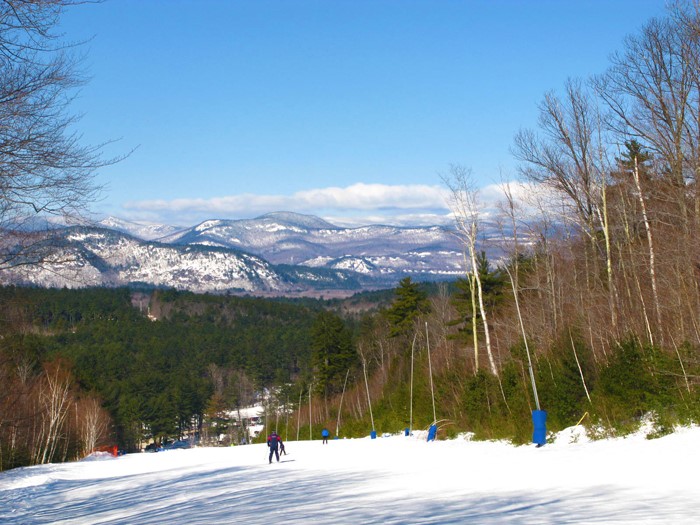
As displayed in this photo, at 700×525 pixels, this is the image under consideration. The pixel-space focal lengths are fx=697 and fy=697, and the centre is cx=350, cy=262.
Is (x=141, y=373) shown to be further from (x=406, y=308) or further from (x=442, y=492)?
(x=442, y=492)

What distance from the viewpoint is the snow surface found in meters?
8.95

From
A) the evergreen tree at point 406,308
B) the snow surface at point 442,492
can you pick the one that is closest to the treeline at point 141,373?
the snow surface at point 442,492

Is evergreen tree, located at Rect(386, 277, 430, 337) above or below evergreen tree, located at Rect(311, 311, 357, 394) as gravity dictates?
above

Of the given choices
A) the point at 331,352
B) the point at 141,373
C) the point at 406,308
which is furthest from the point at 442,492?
Answer: the point at 141,373

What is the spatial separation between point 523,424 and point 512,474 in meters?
9.69

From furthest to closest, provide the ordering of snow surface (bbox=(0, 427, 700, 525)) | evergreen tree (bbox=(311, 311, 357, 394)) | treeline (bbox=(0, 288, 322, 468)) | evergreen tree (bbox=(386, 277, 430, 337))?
evergreen tree (bbox=(311, 311, 357, 394)) → evergreen tree (bbox=(386, 277, 430, 337)) → treeline (bbox=(0, 288, 322, 468)) → snow surface (bbox=(0, 427, 700, 525))

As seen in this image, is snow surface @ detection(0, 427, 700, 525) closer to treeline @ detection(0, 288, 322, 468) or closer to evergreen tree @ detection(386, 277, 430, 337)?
treeline @ detection(0, 288, 322, 468)

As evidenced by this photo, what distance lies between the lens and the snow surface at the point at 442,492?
895cm

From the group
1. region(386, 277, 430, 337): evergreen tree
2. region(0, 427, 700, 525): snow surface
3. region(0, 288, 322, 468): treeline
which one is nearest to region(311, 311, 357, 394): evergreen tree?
region(386, 277, 430, 337): evergreen tree

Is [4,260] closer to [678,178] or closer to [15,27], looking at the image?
[15,27]

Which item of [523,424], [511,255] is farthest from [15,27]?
[511,255]

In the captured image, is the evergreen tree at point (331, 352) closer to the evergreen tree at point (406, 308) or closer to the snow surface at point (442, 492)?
the evergreen tree at point (406, 308)

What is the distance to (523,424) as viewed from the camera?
74.4 feet

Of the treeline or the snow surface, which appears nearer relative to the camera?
the snow surface
